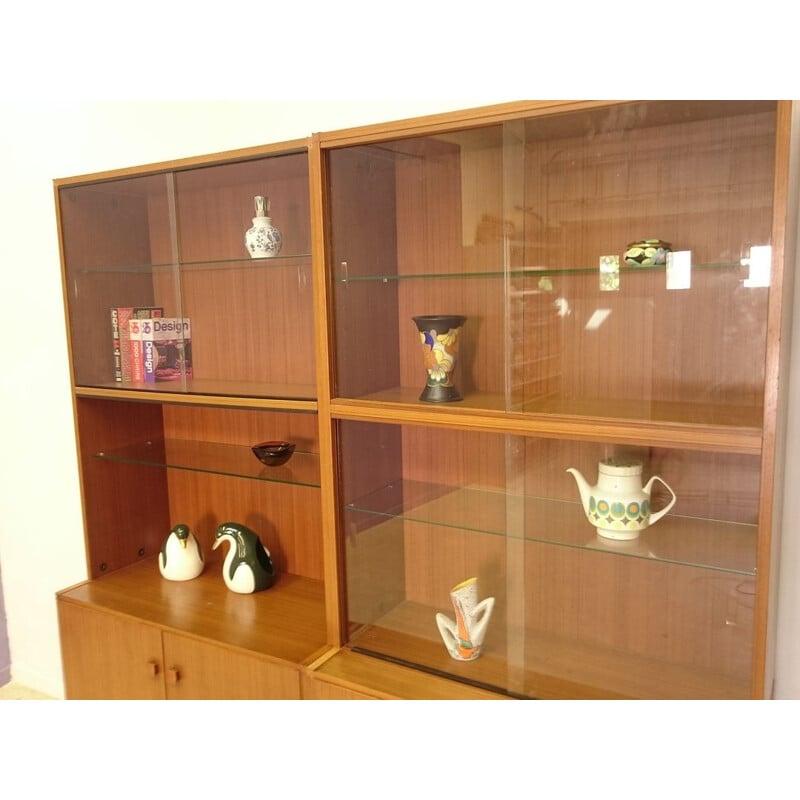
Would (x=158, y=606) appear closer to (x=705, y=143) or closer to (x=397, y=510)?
(x=397, y=510)

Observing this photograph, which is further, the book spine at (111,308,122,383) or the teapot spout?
the book spine at (111,308,122,383)

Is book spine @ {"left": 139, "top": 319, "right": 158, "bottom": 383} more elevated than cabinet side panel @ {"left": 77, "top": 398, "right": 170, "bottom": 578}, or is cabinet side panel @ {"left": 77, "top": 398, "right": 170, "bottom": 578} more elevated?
book spine @ {"left": 139, "top": 319, "right": 158, "bottom": 383}

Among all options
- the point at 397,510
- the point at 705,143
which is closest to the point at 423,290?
the point at 397,510

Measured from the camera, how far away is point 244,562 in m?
2.19

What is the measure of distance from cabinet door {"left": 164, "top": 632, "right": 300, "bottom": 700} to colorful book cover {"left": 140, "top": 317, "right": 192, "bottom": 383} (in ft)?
2.53

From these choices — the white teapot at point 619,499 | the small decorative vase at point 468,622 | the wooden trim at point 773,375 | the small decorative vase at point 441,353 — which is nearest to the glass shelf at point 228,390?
the small decorative vase at point 441,353

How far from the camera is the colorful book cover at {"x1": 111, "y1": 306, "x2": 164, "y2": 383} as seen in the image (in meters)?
2.28

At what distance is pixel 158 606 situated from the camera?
2135mm

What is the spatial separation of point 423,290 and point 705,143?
Result: 68 centimetres

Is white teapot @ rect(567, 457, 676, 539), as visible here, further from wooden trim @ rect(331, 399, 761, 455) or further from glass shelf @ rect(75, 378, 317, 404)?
glass shelf @ rect(75, 378, 317, 404)

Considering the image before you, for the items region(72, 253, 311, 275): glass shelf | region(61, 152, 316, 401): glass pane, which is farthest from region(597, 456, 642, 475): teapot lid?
region(72, 253, 311, 275): glass shelf

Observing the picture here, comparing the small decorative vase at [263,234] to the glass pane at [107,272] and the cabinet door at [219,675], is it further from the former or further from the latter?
the cabinet door at [219,675]

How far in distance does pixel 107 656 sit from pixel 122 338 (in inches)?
38.1

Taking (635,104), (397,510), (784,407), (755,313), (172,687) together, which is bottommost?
(172,687)
